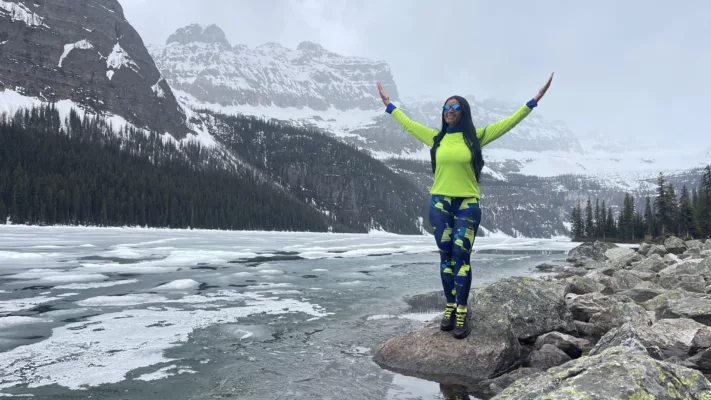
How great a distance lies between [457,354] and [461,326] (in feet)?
1.48

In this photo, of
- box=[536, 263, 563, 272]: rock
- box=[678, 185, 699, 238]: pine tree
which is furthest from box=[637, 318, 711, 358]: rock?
box=[678, 185, 699, 238]: pine tree

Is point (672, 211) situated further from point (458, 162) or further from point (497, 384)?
point (497, 384)

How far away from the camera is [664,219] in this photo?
7206 centimetres

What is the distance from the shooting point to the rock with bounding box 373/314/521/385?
18.7 feet

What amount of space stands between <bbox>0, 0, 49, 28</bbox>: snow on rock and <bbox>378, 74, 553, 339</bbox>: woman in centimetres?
21404

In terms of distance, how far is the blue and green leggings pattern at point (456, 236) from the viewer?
635 cm

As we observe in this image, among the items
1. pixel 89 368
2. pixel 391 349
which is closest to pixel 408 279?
pixel 391 349

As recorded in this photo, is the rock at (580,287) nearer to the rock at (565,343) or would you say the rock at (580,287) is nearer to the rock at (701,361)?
the rock at (565,343)

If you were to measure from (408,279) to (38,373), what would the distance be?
1440 centimetres

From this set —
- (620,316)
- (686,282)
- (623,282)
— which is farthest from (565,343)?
(623,282)

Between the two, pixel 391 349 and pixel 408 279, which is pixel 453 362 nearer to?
pixel 391 349

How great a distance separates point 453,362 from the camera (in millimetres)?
5922

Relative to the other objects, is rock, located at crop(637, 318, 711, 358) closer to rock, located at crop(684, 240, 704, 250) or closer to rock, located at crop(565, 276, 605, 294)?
rock, located at crop(565, 276, 605, 294)

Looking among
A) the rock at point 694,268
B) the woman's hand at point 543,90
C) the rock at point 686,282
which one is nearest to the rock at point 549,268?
the rock at point 694,268
